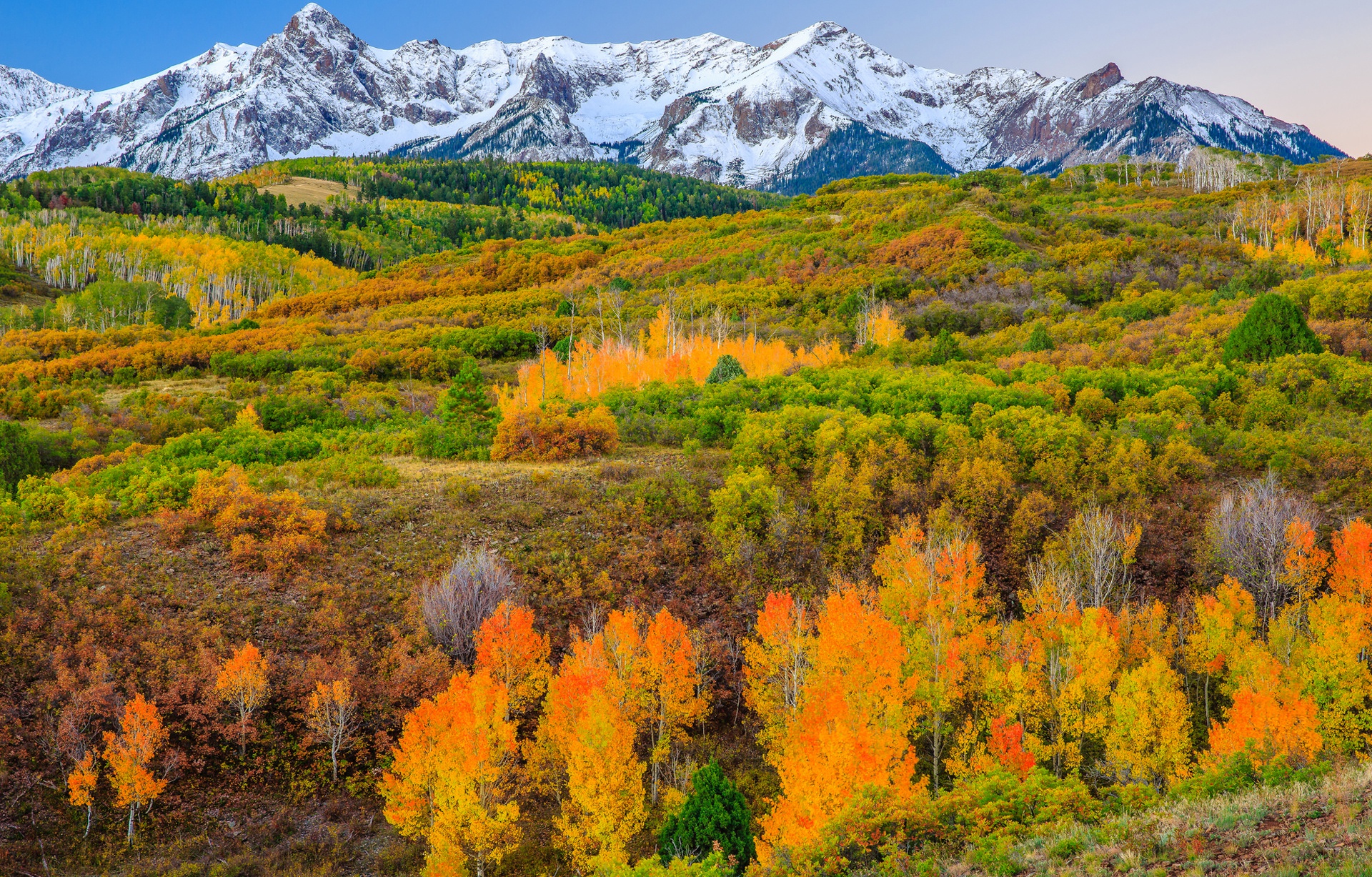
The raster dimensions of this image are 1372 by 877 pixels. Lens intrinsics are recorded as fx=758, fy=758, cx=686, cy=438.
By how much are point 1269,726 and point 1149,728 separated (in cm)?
280

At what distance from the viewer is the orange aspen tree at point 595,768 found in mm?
18688

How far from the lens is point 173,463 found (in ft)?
106

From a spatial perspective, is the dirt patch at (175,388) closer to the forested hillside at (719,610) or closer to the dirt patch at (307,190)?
the forested hillside at (719,610)


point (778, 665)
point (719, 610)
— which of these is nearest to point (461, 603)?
point (719, 610)

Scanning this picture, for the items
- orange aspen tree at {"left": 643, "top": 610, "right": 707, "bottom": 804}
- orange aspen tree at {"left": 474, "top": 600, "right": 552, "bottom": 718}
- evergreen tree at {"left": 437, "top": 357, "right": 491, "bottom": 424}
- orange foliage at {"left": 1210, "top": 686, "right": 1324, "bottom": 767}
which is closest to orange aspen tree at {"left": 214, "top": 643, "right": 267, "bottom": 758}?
orange aspen tree at {"left": 474, "top": 600, "right": 552, "bottom": 718}

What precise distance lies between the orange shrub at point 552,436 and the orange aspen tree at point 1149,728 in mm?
24943

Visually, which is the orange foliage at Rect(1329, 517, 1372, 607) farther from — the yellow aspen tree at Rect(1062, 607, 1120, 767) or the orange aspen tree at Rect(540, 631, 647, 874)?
the orange aspen tree at Rect(540, 631, 647, 874)

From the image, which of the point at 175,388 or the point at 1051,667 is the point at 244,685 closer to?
the point at 1051,667

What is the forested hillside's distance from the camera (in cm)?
1822

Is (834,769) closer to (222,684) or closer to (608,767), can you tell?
(608,767)

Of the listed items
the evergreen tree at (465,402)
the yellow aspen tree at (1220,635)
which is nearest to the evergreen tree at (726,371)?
the evergreen tree at (465,402)

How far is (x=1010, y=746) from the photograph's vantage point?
21.3 meters

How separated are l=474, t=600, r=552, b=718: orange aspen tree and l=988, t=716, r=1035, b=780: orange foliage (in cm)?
1317

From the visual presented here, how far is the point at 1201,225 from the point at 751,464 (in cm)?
7170
